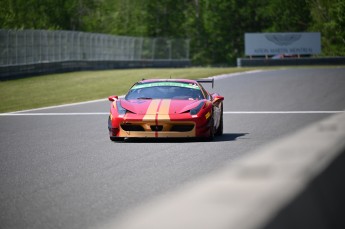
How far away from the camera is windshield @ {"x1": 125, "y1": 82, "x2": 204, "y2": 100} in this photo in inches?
582

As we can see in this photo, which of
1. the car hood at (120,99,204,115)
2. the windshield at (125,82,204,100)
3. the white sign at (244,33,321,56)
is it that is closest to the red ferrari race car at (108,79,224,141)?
the car hood at (120,99,204,115)

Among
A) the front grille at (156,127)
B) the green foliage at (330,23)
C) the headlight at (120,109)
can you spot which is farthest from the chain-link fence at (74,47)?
the front grille at (156,127)

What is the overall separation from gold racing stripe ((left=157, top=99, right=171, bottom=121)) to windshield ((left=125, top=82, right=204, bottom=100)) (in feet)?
2.13

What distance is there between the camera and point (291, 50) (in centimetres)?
7225

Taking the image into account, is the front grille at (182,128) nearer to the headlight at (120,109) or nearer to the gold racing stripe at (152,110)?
the gold racing stripe at (152,110)

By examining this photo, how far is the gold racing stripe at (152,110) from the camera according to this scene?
44.1 feet

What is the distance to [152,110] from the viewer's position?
1364 cm

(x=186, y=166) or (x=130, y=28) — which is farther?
(x=130, y=28)

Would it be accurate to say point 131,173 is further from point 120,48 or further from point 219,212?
point 120,48

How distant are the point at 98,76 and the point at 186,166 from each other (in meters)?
32.0

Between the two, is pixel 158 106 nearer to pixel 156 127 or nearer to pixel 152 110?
pixel 152 110

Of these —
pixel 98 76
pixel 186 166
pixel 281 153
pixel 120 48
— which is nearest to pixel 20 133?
pixel 186 166

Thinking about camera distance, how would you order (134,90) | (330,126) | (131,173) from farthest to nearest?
(134,90) < (131,173) < (330,126)

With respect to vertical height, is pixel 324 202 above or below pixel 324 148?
below
